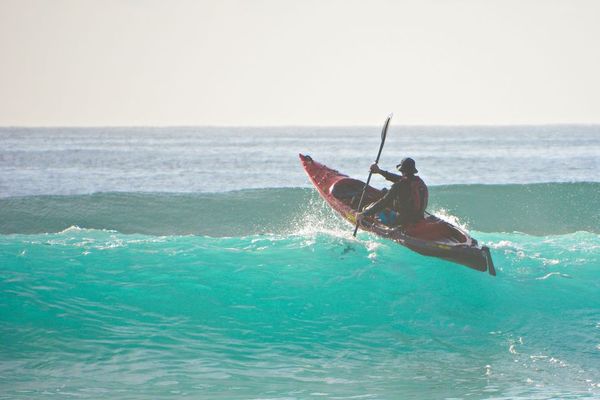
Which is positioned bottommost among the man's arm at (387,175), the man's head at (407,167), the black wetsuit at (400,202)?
the black wetsuit at (400,202)

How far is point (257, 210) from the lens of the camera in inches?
877

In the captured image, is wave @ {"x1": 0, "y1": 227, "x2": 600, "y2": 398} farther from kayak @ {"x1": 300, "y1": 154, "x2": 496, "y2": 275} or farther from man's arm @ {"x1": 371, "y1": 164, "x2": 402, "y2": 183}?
man's arm @ {"x1": 371, "y1": 164, "x2": 402, "y2": 183}

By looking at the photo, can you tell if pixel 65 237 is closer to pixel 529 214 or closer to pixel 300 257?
pixel 300 257

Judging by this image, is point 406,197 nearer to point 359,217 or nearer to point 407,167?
point 407,167

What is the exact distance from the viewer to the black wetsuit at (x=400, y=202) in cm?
1208

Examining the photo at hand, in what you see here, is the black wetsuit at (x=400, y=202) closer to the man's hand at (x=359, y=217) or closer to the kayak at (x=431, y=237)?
the kayak at (x=431, y=237)

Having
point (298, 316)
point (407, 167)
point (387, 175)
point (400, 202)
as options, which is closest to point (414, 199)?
point (400, 202)

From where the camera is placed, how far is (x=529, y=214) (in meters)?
21.5

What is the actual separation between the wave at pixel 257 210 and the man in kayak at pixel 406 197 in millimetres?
7289

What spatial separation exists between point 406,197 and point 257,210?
34.3ft

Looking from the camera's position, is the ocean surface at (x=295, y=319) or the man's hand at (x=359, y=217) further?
the man's hand at (x=359, y=217)

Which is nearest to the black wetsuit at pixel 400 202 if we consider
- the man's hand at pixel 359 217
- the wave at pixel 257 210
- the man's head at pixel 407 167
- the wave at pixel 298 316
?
the man's head at pixel 407 167

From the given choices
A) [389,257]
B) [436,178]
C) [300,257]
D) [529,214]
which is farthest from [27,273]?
[436,178]

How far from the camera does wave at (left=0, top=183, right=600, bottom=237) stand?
20.5m
